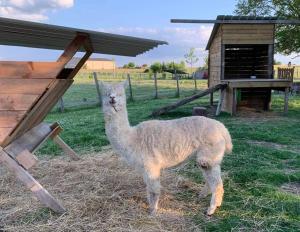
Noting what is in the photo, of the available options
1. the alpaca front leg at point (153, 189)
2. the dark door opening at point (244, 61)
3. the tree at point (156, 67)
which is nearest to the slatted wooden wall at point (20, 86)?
the alpaca front leg at point (153, 189)

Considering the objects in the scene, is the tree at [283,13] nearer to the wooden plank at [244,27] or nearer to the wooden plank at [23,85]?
the wooden plank at [244,27]

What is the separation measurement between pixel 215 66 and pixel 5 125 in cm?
1239

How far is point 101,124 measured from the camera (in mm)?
11109

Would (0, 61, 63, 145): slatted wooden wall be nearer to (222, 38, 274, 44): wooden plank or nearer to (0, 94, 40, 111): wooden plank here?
(0, 94, 40, 111): wooden plank

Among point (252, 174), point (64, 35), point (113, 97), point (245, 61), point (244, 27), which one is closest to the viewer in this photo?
point (113, 97)

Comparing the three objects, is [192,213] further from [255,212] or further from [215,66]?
[215,66]

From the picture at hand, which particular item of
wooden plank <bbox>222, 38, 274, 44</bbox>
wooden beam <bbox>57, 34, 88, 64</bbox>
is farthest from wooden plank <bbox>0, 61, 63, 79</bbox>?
wooden plank <bbox>222, 38, 274, 44</bbox>

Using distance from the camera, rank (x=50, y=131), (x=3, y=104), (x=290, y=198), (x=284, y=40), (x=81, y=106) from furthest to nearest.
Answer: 1. (x=284, y=40)
2. (x=81, y=106)
3. (x=50, y=131)
4. (x=290, y=198)
5. (x=3, y=104)

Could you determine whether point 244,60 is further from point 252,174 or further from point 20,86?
point 20,86

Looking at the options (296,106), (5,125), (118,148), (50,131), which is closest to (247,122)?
(296,106)

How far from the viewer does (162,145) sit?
459cm

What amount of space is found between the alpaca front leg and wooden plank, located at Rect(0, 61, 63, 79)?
5.37 feet

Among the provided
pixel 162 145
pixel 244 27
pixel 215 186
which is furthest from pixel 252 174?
pixel 244 27

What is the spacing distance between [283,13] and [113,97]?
2044 cm
